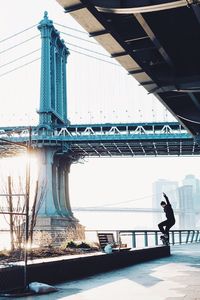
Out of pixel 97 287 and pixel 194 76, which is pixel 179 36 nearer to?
pixel 194 76

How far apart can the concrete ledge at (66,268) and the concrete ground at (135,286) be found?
0.30m

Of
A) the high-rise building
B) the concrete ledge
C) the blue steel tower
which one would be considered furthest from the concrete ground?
the high-rise building

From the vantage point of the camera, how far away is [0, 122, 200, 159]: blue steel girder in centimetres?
7294

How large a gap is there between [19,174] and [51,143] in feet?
195

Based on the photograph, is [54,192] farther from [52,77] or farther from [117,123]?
[52,77]

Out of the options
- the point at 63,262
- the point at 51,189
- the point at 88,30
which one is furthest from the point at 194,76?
Answer: the point at 51,189

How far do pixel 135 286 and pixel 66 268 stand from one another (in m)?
1.80

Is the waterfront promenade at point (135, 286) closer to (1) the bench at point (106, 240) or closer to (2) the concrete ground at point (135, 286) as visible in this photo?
(2) the concrete ground at point (135, 286)

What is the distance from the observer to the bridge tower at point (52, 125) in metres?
68.1

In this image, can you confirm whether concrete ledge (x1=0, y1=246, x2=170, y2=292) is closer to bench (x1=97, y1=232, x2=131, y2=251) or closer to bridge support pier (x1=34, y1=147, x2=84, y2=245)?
bench (x1=97, y1=232, x2=131, y2=251)

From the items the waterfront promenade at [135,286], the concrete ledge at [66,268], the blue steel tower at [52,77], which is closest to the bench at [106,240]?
the concrete ledge at [66,268]

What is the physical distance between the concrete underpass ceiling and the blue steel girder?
55468mm

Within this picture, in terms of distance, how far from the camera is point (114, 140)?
73.4 meters

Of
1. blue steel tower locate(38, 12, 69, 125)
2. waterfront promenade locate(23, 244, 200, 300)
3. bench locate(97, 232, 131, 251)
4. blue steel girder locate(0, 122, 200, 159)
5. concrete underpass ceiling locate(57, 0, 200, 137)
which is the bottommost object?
waterfront promenade locate(23, 244, 200, 300)
